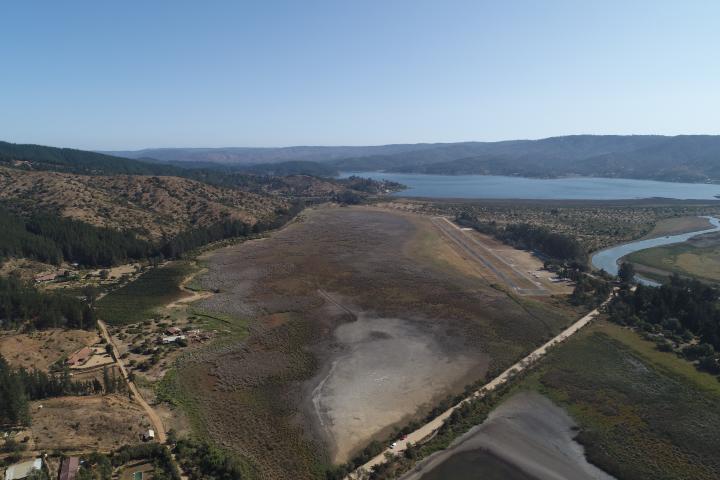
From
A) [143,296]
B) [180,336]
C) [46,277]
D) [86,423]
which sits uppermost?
[46,277]

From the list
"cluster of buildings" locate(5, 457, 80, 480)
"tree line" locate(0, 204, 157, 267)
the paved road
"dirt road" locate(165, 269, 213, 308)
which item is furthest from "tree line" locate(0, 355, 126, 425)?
"tree line" locate(0, 204, 157, 267)

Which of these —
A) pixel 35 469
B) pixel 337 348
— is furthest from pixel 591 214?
pixel 35 469

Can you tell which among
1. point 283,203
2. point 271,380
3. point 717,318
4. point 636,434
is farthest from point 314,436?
point 283,203

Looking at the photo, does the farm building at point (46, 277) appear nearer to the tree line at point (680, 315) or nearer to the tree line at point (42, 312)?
the tree line at point (42, 312)

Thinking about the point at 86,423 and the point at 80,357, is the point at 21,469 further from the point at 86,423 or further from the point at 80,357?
the point at 80,357

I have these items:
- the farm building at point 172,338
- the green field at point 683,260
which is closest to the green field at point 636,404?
the farm building at point 172,338

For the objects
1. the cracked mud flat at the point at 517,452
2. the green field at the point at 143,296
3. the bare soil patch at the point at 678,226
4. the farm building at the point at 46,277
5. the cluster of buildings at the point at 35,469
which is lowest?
the cracked mud flat at the point at 517,452
